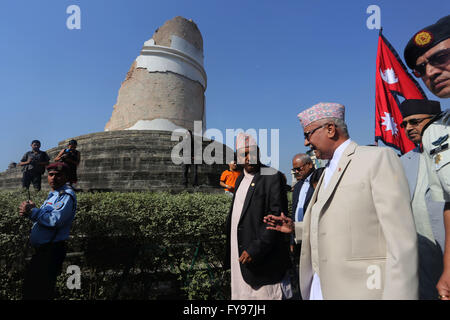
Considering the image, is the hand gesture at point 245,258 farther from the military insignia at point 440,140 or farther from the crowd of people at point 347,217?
the military insignia at point 440,140

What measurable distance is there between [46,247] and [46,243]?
0.04 m

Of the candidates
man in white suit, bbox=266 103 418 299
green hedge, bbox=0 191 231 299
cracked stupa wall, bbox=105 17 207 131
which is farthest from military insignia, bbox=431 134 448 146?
cracked stupa wall, bbox=105 17 207 131

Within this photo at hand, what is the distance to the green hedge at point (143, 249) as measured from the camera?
3.04 m

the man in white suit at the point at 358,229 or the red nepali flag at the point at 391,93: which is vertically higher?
the red nepali flag at the point at 391,93

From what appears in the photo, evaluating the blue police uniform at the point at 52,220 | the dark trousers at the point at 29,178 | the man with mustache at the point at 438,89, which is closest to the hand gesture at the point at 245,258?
the man with mustache at the point at 438,89

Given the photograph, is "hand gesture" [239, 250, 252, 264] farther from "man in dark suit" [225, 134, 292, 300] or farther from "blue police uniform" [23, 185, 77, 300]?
"blue police uniform" [23, 185, 77, 300]

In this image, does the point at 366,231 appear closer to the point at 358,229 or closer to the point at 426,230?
the point at 358,229

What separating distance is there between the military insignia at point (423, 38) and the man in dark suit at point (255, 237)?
1.56 metres

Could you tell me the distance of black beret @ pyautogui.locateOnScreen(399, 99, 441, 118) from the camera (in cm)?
271

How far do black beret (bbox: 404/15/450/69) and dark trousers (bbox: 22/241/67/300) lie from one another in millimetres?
3449

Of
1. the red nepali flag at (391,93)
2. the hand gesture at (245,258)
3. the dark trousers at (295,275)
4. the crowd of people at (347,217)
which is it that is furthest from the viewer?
the red nepali flag at (391,93)
